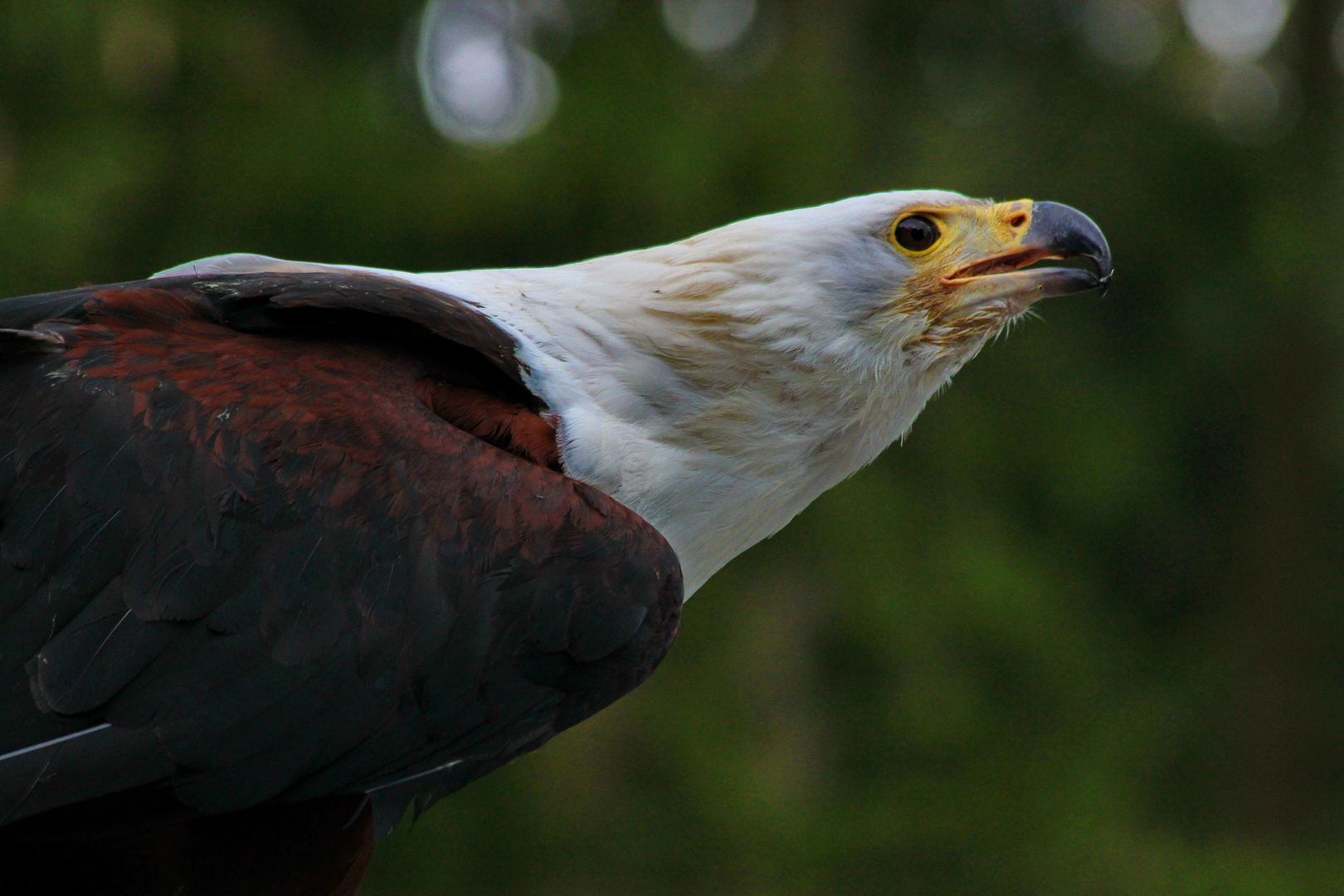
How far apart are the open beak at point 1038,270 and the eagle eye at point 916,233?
0.41ft

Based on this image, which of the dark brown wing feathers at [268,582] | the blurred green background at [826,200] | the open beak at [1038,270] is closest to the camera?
the dark brown wing feathers at [268,582]

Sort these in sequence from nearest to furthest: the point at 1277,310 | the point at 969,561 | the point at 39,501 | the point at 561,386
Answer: the point at 39,501 → the point at 561,386 → the point at 969,561 → the point at 1277,310

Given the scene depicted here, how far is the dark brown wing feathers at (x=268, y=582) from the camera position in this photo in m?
3.06

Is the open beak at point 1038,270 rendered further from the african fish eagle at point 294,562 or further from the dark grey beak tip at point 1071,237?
the african fish eagle at point 294,562

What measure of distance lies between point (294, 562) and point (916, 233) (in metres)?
2.07

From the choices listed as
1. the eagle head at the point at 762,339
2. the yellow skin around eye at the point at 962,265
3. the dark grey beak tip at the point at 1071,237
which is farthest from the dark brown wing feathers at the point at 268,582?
the dark grey beak tip at the point at 1071,237

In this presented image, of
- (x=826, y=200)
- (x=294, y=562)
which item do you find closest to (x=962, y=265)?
(x=294, y=562)

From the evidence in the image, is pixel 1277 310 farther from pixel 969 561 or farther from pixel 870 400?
pixel 870 400

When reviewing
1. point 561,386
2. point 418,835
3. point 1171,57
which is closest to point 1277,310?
point 1171,57

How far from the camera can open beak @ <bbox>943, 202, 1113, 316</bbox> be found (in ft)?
13.4

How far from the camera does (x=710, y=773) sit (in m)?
8.59

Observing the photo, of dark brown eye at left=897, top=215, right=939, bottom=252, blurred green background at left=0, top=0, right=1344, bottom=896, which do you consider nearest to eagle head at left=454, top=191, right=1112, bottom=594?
dark brown eye at left=897, top=215, right=939, bottom=252

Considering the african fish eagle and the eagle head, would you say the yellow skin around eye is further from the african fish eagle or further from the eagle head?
the african fish eagle

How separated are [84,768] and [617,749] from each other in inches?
235
